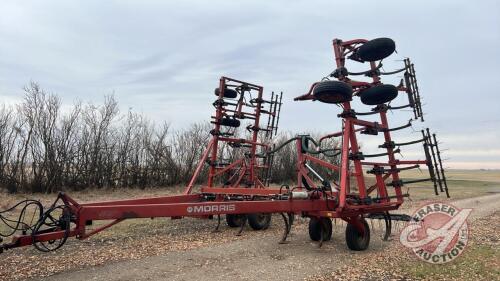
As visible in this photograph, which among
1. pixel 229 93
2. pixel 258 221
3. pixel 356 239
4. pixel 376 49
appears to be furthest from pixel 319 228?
pixel 229 93

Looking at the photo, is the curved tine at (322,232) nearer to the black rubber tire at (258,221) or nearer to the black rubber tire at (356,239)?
the black rubber tire at (356,239)

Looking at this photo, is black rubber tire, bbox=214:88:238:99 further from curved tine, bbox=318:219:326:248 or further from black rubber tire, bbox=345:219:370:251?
black rubber tire, bbox=345:219:370:251

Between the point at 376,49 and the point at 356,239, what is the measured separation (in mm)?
3485

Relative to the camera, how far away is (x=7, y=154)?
16266 mm

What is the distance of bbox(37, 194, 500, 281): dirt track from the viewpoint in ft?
18.4

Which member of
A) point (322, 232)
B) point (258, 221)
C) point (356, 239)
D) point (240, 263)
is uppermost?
point (258, 221)

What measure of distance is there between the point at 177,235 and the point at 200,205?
2985 mm

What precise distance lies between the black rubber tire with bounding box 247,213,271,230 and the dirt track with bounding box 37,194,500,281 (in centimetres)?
109

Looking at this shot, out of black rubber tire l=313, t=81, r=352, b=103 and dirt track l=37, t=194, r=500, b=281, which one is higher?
black rubber tire l=313, t=81, r=352, b=103

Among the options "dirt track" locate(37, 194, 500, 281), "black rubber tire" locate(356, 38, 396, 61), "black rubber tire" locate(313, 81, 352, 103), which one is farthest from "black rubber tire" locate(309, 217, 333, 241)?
"black rubber tire" locate(356, 38, 396, 61)

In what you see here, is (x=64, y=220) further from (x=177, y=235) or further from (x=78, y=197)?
(x=78, y=197)

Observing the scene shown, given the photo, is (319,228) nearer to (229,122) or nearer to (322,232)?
(322,232)

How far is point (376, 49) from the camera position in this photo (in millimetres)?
7664

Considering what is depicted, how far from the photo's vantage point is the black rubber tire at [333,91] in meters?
6.96
